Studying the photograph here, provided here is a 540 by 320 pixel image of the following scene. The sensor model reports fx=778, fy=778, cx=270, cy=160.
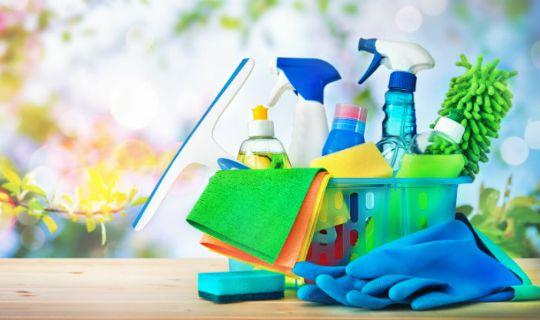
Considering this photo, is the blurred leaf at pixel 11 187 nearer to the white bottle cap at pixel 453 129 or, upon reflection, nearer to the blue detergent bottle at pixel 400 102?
the blue detergent bottle at pixel 400 102

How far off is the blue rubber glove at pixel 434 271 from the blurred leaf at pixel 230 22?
115 centimetres

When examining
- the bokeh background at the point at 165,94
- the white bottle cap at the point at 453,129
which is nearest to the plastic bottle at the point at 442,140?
the white bottle cap at the point at 453,129

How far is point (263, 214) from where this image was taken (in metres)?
1.06

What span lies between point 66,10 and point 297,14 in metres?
0.63

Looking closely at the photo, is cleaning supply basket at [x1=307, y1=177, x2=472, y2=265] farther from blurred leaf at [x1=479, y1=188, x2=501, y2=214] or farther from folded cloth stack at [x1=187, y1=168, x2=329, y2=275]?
blurred leaf at [x1=479, y1=188, x2=501, y2=214]

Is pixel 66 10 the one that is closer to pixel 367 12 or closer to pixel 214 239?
pixel 367 12

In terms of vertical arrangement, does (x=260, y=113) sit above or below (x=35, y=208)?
above

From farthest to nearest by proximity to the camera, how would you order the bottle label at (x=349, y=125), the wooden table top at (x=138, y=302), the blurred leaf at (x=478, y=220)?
the blurred leaf at (x=478, y=220)
the bottle label at (x=349, y=125)
the wooden table top at (x=138, y=302)

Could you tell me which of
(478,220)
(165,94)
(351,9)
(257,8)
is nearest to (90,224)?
(165,94)

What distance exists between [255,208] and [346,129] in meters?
0.19

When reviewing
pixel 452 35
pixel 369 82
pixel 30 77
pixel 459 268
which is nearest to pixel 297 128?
pixel 459 268

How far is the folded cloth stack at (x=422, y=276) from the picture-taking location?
954 mm

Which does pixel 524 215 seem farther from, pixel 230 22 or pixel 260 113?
pixel 260 113

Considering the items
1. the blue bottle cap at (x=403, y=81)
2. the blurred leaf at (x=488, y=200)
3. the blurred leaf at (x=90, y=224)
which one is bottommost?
the blurred leaf at (x=90, y=224)
